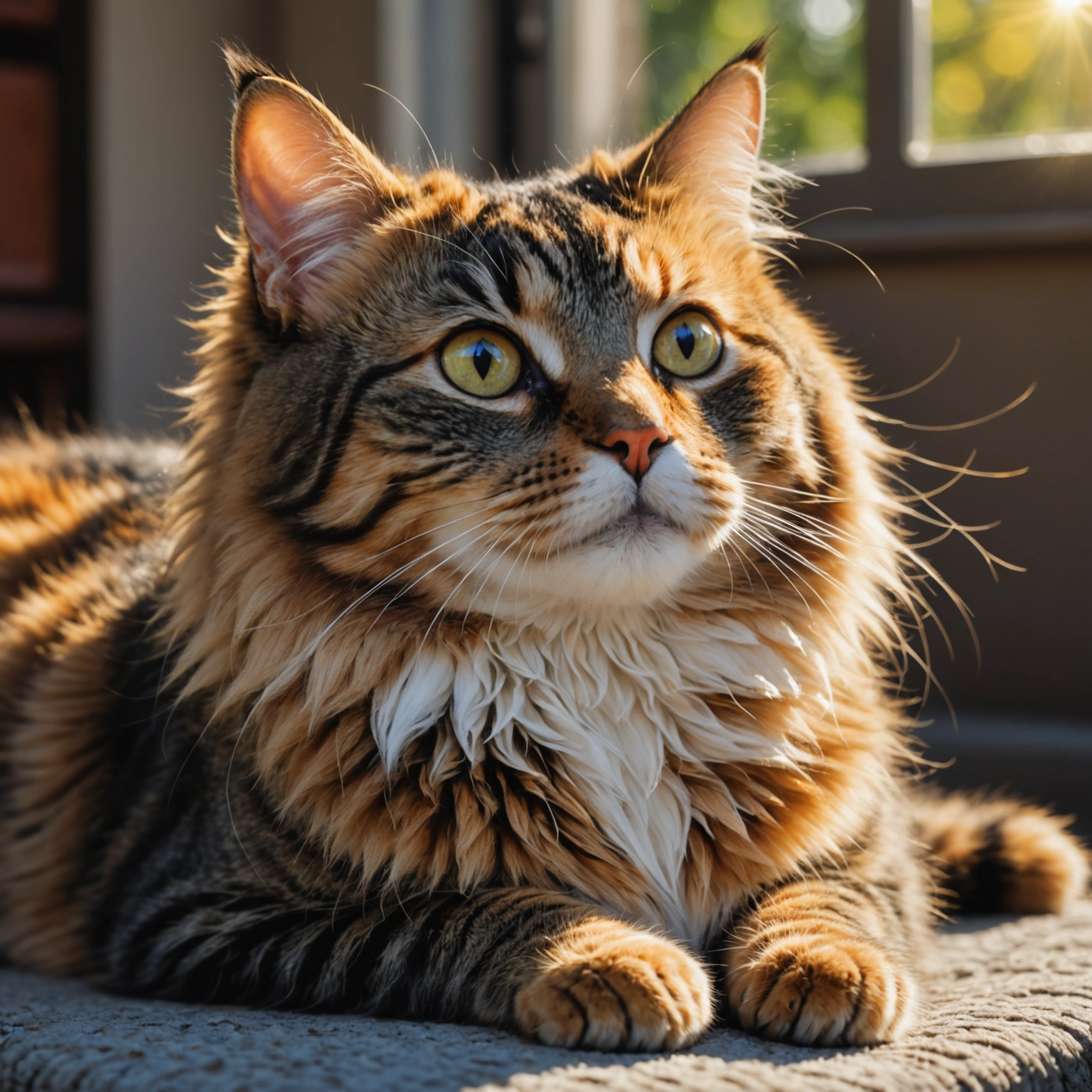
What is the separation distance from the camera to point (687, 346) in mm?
1344

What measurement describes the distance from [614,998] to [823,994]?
20cm

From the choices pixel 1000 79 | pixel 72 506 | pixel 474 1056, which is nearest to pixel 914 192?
pixel 1000 79

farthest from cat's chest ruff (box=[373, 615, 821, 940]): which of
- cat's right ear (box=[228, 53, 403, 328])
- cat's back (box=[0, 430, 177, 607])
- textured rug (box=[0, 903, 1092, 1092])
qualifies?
cat's back (box=[0, 430, 177, 607])

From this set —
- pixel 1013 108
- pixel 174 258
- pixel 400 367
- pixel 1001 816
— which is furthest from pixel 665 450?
pixel 174 258

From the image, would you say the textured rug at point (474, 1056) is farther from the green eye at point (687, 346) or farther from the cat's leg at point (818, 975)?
the green eye at point (687, 346)

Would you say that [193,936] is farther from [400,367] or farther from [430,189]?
[430,189]

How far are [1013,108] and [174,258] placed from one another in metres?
1.87

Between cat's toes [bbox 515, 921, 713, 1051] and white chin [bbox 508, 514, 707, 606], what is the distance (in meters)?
0.34

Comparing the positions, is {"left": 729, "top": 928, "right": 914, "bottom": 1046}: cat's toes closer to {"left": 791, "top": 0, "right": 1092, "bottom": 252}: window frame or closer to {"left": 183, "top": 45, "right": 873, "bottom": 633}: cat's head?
{"left": 183, "top": 45, "right": 873, "bottom": 633}: cat's head

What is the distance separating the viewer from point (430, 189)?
1424 millimetres

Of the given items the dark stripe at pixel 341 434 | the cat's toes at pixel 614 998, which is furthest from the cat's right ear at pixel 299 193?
the cat's toes at pixel 614 998

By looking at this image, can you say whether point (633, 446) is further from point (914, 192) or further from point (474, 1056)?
point (914, 192)

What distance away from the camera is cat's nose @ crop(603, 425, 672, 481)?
1.14 meters

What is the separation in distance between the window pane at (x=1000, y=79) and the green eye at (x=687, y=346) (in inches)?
47.2
